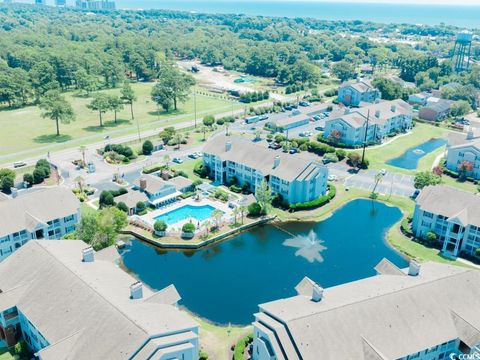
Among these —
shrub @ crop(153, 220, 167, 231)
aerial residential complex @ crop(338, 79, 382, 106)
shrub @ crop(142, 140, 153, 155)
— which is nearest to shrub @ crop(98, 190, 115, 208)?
shrub @ crop(153, 220, 167, 231)

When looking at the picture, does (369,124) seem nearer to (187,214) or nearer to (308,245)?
(308,245)

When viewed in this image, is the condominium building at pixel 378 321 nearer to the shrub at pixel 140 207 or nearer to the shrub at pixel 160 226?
the shrub at pixel 160 226

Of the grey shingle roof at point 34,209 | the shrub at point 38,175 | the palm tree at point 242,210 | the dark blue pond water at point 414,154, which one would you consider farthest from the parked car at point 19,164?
the dark blue pond water at point 414,154

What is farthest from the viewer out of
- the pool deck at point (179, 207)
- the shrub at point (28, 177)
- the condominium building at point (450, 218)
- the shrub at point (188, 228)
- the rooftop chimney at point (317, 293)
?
the shrub at point (28, 177)

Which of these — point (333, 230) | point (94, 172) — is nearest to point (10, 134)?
point (94, 172)

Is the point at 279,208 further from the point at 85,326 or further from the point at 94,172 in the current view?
the point at 85,326

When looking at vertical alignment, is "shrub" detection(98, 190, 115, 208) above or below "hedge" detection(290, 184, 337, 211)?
above

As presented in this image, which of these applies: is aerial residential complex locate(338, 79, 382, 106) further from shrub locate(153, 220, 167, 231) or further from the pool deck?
shrub locate(153, 220, 167, 231)
